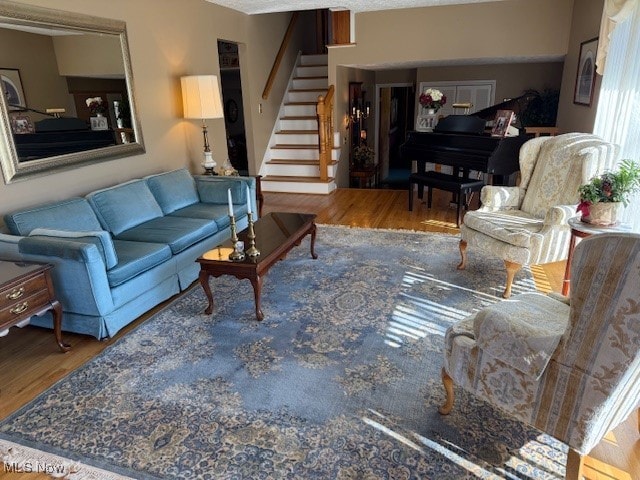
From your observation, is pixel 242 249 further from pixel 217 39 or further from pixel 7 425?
pixel 217 39

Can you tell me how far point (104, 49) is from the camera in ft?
12.3

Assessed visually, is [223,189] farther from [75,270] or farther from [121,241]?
[75,270]

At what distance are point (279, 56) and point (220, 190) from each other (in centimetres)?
377

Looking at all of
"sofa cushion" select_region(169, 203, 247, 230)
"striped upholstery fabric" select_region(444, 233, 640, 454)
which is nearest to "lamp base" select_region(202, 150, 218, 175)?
"sofa cushion" select_region(169, 203, 247, 230)

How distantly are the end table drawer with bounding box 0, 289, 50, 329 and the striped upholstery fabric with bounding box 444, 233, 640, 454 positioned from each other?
233cm

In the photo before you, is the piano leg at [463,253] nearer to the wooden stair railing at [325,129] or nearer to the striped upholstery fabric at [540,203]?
the striped upholstery fabric at [540,203]

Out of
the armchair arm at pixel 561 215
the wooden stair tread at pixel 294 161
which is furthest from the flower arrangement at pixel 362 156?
the armchair arm at pixel 561 215

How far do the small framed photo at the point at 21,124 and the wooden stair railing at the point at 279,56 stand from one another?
13.4 feet

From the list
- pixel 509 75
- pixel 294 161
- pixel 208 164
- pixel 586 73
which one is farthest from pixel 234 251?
pixel 509 75

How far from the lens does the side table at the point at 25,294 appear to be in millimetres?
2330

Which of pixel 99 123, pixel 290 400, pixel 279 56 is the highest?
pixel 279 56

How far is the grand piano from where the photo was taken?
15.6 ft

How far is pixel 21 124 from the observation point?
3.12 metres

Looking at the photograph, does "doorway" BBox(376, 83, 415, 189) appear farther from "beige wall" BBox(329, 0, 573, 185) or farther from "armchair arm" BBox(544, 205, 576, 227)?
"armchair arm" BBox(544, 205, 576, 227)
